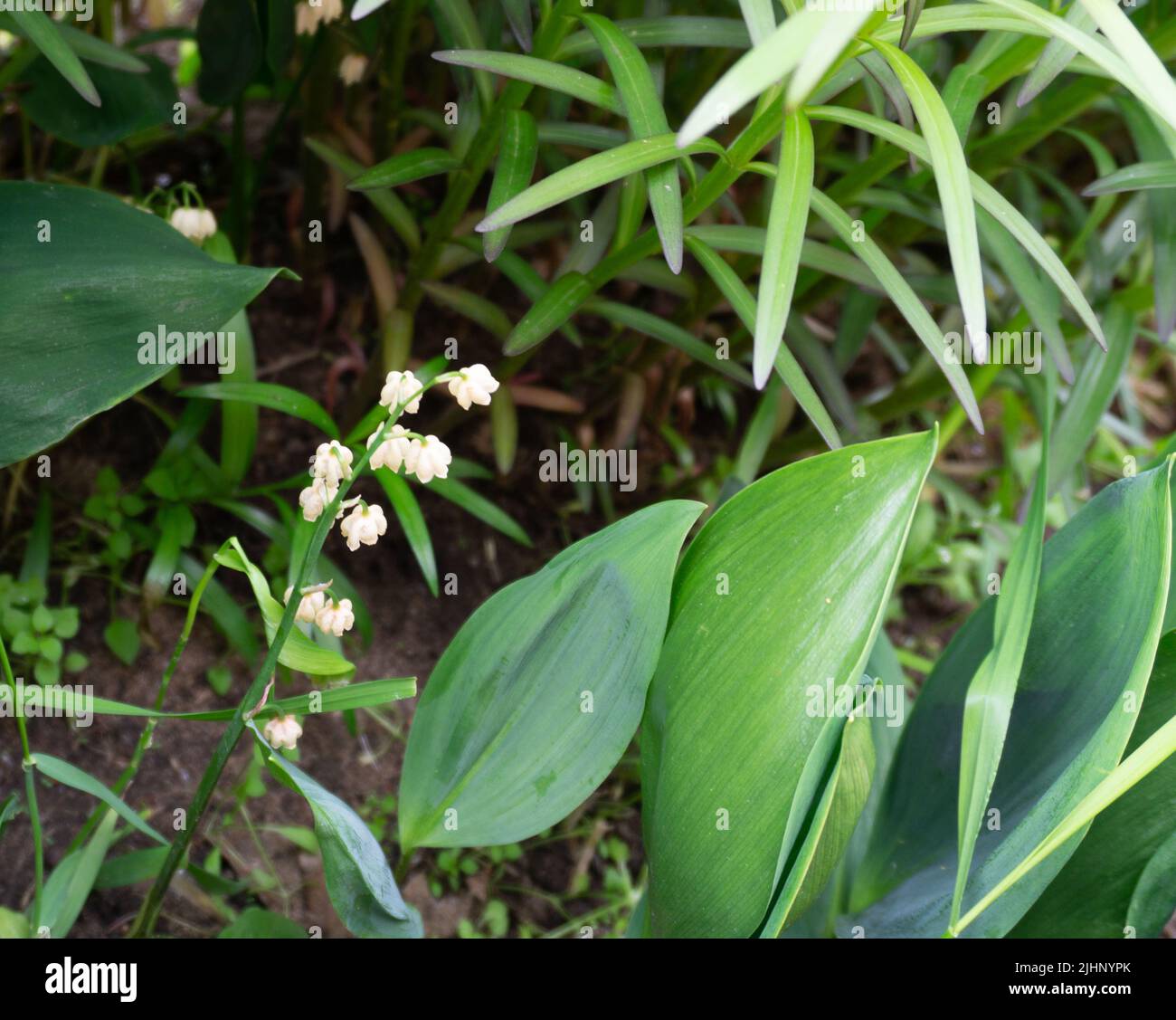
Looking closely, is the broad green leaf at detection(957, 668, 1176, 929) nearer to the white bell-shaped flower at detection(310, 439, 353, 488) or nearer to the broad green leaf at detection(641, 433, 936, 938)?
the broad green leaf at detection(641, 433, 936, 938)

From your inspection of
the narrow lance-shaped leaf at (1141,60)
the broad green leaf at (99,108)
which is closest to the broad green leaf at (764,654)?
the narrow lance-shaped leaf at (1141,60)

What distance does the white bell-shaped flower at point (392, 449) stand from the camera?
30.4 inches

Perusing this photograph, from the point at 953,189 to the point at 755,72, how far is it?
0.24 m

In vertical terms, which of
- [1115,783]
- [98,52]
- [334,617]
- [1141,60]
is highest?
[98,52]

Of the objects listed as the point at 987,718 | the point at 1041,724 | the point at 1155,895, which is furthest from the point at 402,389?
the point at 1155,895

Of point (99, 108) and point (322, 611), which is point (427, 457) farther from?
point (99, 108)

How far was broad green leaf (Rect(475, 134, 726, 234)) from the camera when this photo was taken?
84cm

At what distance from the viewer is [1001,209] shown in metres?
0.90

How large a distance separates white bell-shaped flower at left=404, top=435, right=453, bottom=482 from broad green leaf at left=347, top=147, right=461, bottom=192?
40cm

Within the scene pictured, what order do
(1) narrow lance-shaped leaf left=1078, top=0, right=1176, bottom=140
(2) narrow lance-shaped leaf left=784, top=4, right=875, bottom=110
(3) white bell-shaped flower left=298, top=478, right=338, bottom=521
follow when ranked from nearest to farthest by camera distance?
(2) narrow lance-shaped leaf left=784, top=4, right=875, bottom=110
(1) narrow lance-shaped leaf left=1078, top=0, right=1176, bottom=140
(3) white bell-shaped flower left=298, top=478, right=338, bottom=521

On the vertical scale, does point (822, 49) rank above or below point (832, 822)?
above

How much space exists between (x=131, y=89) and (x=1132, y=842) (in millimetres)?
1251

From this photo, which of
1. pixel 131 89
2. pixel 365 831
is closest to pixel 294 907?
pixel 365 831

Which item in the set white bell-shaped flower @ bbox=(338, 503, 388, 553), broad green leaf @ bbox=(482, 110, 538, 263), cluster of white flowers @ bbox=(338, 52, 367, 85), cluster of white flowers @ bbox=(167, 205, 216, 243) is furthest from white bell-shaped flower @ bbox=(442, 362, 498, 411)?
cluster of white flowers @ bbox=(338, 52, 367, 85)
